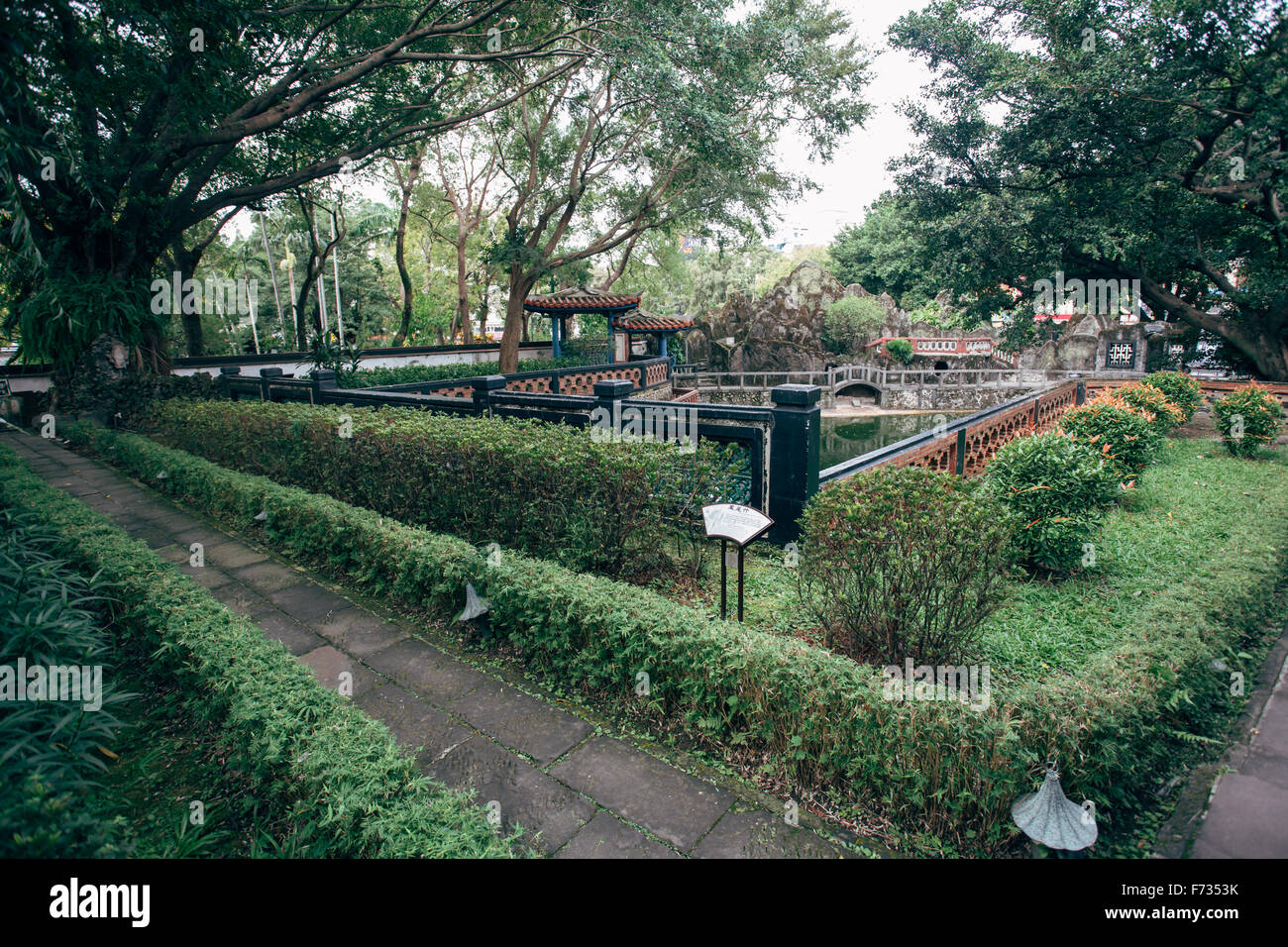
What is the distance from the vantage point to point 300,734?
2695 mm

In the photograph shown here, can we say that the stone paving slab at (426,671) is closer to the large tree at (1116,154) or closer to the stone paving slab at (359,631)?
the stone paving slab at (359,631)

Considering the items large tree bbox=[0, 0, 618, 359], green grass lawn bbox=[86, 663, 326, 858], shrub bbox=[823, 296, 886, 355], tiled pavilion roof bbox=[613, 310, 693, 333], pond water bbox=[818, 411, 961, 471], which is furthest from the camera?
shrub bbox=[823, 296, 886, 355]

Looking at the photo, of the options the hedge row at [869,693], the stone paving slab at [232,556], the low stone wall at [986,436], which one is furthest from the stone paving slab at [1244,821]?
the stone paving slab at [232,556]

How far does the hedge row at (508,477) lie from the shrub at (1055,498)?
105 inches

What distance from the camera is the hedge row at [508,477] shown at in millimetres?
4887

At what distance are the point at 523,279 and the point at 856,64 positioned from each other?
37.6 ft

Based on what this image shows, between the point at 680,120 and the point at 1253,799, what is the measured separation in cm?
1261

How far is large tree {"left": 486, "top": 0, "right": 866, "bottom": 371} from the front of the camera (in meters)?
11.8

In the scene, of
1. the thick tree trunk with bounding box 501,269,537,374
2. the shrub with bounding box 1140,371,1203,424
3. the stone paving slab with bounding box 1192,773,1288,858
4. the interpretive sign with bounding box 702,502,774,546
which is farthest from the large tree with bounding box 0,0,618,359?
the shrub with bounding box 1140,371,1203,424

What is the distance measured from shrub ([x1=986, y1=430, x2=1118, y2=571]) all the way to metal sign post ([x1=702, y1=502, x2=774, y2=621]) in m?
2.58

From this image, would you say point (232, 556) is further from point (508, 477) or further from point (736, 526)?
point (736, 526)

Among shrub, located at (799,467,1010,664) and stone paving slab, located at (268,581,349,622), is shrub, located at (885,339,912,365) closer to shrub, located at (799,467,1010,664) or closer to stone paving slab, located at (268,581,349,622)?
shrub, located at (799,467,1010,664)

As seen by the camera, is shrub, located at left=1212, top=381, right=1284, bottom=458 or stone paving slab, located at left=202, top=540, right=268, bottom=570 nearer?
stone paving slab, located at left=202, top=540, right=268, bottom=570
